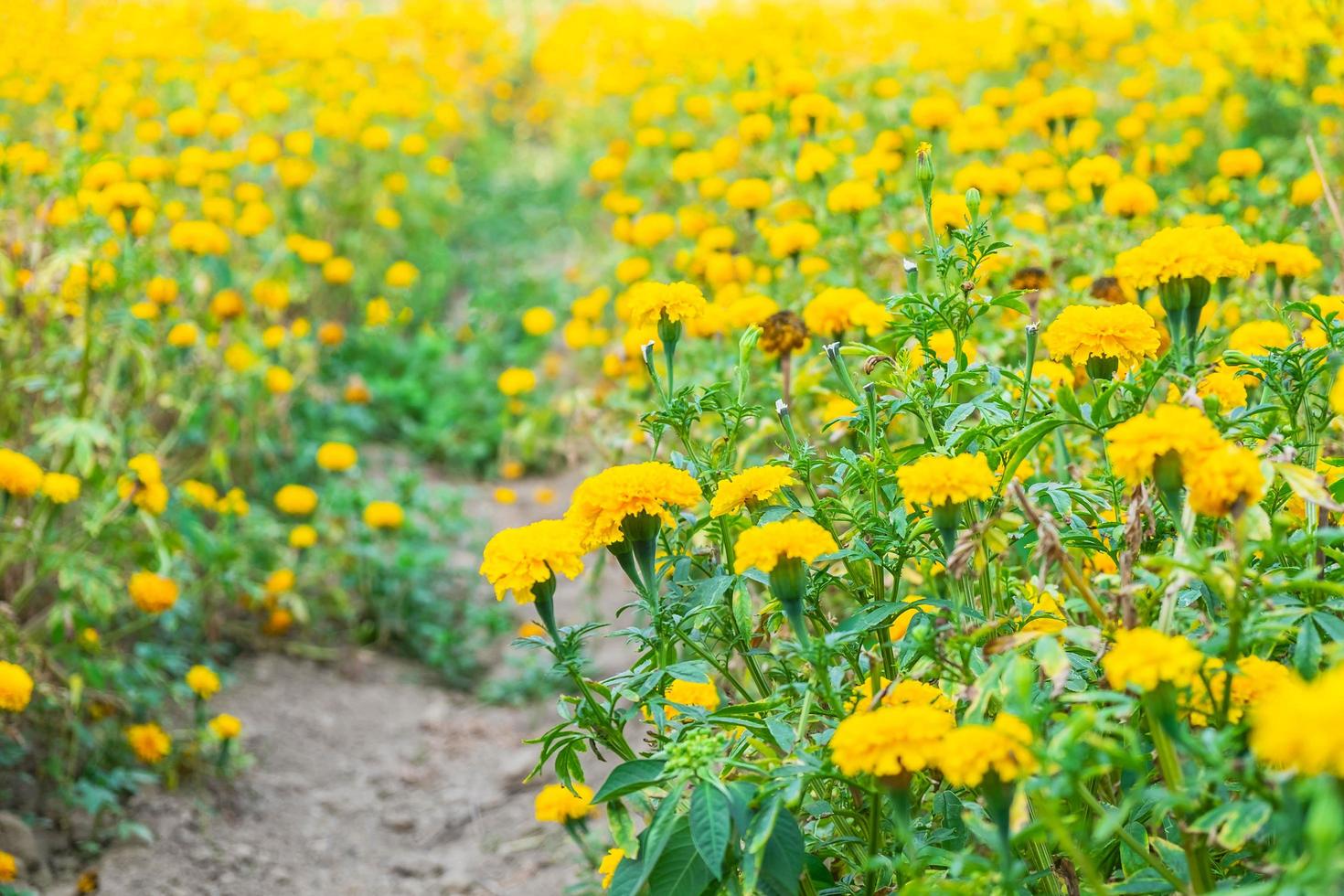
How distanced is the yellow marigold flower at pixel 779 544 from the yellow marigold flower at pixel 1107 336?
427 millimetres

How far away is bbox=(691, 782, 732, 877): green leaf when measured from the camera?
4.41ft

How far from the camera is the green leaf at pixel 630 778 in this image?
143 centimetres

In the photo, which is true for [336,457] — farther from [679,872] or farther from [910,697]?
[910,697]

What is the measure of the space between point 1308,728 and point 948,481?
0.58 meters

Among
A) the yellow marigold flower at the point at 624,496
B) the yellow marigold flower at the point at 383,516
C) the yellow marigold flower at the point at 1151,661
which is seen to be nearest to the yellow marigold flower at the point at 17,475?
the yellow marigold flower at the point at 383,516

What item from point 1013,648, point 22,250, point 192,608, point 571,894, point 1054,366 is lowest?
point 571,894

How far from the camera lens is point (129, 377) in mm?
3850

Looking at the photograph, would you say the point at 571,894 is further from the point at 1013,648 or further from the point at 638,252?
the point at 638,252

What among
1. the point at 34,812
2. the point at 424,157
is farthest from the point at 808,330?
the point at 424,157

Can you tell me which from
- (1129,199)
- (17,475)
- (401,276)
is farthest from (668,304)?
(401,276)

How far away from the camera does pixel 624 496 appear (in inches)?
61.1

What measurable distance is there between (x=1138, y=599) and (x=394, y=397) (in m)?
3.95

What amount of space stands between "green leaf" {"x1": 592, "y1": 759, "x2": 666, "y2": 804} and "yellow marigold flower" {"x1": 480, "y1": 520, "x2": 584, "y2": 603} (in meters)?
0.25

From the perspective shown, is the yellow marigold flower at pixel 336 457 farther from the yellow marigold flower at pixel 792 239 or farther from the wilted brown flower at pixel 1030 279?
the wilted brown flower at pixel 1030 279
